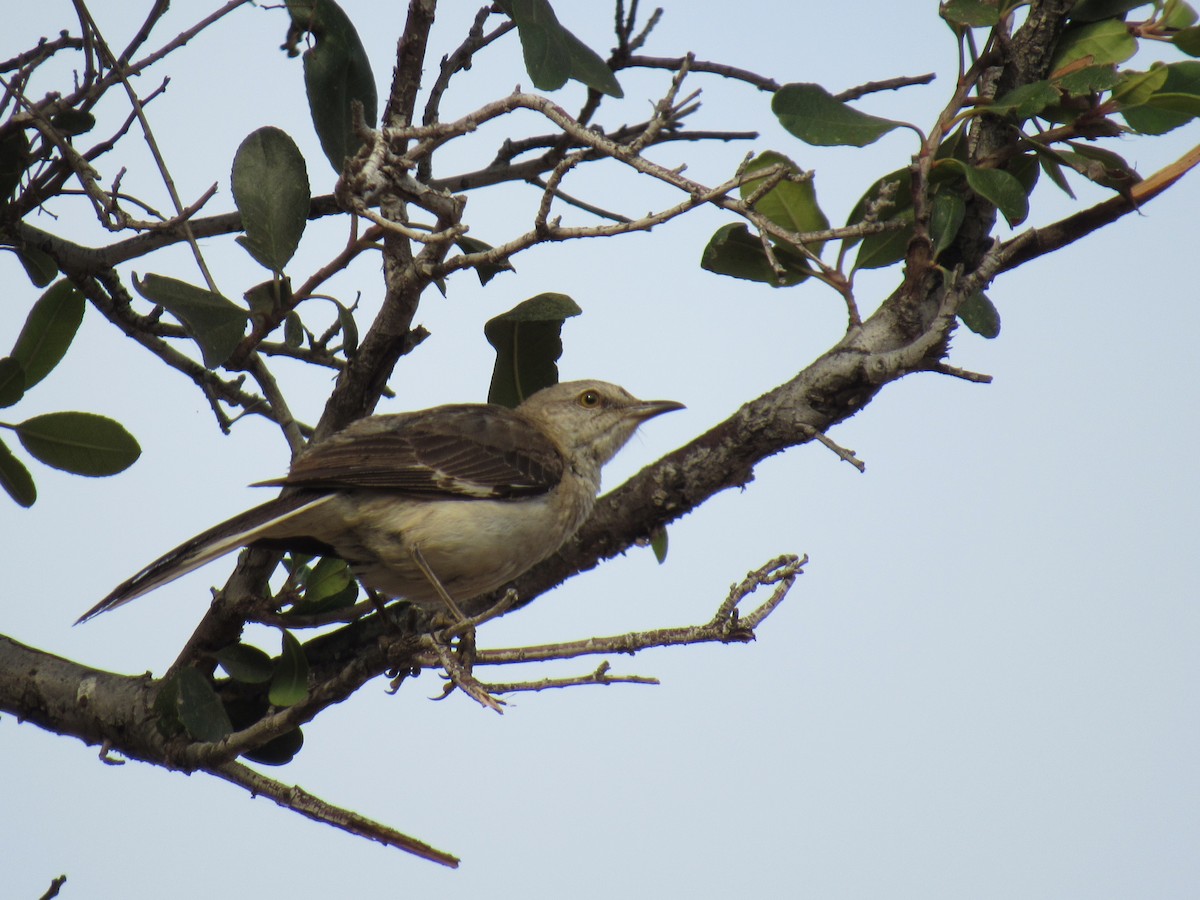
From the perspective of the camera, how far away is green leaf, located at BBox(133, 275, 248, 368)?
13.9 ft

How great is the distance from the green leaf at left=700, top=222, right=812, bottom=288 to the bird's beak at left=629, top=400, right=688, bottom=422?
7.11 ft

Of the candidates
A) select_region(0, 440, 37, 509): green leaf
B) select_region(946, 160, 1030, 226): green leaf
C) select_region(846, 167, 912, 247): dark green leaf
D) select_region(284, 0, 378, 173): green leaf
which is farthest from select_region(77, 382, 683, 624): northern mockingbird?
select_region(946, 160, 1030, 226): green leaf

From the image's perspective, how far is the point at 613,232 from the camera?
3395mm

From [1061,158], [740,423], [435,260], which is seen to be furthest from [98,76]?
[1061,158]

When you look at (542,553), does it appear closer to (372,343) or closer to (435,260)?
(372,343)

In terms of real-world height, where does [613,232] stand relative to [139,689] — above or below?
above

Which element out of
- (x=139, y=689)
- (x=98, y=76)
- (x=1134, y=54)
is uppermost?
(x=98, y=76)

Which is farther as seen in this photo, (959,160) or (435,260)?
(959,160)

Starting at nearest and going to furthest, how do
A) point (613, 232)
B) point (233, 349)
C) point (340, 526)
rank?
point (613, 232) → point (233, 349) → point (340, 526)

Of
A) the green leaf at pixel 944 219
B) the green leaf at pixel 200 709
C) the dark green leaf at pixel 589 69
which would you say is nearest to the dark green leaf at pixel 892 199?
the green leaf at pixel 944 219

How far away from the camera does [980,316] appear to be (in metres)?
4.46

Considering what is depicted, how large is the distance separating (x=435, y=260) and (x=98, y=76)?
1.89 metres

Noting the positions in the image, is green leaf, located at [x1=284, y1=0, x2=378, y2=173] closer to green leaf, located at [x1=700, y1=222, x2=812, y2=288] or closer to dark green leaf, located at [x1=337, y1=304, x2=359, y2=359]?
dark green leaf, located at [x1=337, y1=304, x2=359, y2=359]

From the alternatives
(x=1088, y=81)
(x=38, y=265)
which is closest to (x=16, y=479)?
(x=38, y=265)
